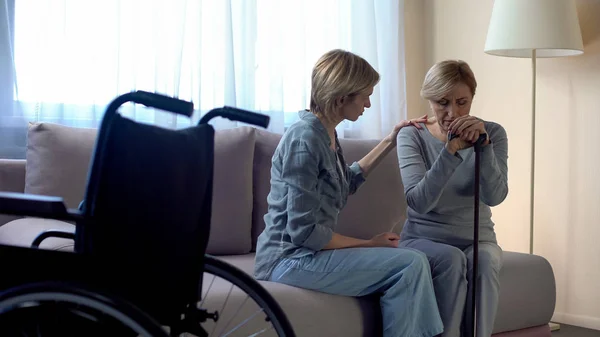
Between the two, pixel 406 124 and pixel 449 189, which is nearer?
pixel 449 189

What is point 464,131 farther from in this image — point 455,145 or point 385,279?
point 385,279

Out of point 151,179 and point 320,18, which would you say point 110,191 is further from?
point 320,18

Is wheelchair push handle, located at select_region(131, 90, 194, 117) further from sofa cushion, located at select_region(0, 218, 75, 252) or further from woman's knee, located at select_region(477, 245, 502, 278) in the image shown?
woman's knee, located at select_region(477, 245, 502, 278)

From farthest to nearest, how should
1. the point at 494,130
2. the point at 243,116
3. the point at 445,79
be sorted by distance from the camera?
the point at 494,130, the point at 445,79, the point at 243,116

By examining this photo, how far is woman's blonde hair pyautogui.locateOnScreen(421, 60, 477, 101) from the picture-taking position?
7.94 feet

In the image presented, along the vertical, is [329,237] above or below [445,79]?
below

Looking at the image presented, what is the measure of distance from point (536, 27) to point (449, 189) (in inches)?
42.4

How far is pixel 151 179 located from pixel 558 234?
2516mm

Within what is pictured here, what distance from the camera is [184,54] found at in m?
3.11

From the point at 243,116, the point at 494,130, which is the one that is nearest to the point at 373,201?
the point at 494,130

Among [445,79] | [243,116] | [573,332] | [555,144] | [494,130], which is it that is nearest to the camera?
[243,116]

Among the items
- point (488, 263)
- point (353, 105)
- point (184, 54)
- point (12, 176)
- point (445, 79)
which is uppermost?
point (184, 54)

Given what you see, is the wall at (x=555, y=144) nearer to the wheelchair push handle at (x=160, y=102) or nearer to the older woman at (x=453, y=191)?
the older woman at (x=453, y=191)

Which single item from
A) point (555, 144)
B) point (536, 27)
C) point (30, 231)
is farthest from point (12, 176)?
point (555, 144)
